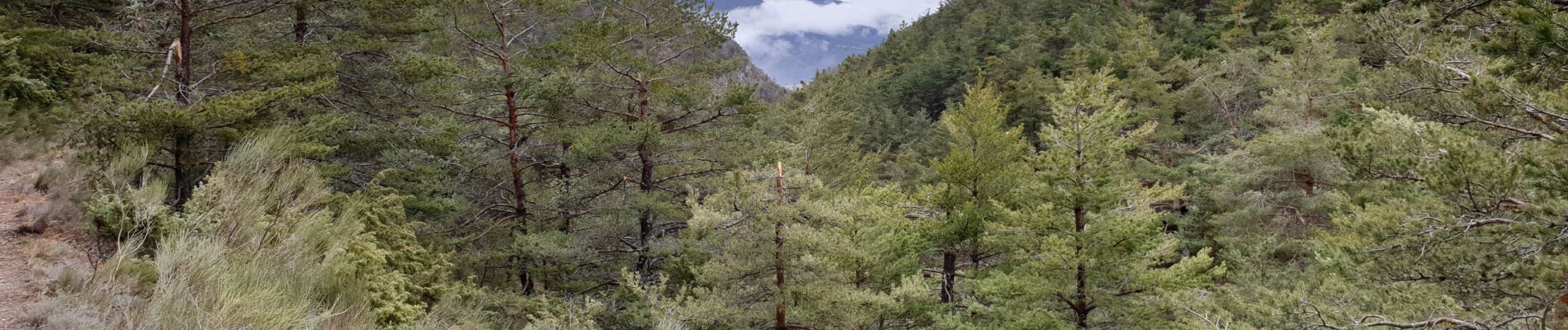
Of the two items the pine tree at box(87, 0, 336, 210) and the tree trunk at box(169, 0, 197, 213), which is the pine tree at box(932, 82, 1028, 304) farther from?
the tree trunk at box(169, 0, 197, 213)

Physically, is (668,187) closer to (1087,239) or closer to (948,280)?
(948,280)

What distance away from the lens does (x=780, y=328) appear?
936cm

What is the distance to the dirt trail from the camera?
353cm

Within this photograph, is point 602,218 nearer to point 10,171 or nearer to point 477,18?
point 477,18

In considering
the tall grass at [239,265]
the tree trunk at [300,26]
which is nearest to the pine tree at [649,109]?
the tree trunk at [300,26]

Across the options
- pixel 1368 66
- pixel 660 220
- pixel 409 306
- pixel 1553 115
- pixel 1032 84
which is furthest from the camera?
pixel 1032 84

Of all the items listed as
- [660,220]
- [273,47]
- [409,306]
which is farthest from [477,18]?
[409,306]

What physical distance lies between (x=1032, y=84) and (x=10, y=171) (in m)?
30.3

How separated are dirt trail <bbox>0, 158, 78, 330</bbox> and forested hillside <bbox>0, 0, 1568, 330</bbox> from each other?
133 millimetres

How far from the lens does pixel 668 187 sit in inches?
478

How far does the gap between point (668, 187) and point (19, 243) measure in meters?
8.20

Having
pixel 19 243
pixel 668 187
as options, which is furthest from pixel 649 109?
pixel 19 243

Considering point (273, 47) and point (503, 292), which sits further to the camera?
point (503, 292)

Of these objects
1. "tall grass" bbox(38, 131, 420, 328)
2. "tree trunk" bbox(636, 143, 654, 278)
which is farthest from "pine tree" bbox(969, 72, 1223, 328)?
"tall grass" bbox(38, 131, 420, 328)
